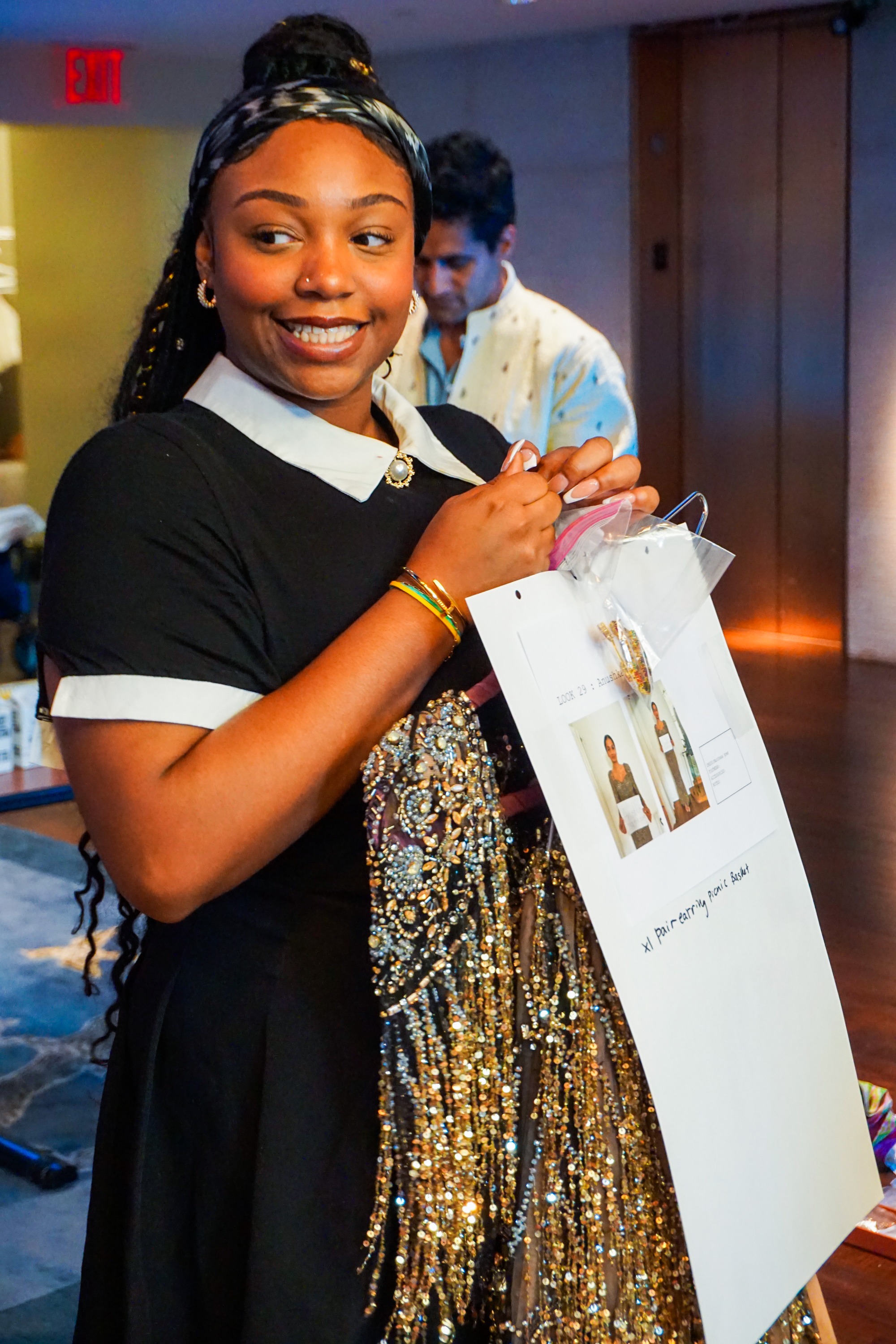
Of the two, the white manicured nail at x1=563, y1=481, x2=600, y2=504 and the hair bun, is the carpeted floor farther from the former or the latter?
the hair bun

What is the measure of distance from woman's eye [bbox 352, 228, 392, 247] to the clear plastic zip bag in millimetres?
255

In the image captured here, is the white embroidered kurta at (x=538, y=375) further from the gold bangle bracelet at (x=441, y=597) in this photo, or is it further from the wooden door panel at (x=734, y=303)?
the wooden door panel at (x=734, y=303)

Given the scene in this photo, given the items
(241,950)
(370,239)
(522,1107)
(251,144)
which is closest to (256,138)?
(251,144)

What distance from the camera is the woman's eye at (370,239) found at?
1.08 meters

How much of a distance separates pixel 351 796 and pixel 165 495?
0.26m

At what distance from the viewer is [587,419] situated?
3.76 metres

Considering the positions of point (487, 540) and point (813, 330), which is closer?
point (487, 540)

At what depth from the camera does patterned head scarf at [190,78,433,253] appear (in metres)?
1.05

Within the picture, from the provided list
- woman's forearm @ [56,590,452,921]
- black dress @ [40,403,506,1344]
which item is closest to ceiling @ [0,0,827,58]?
black dress @ [40,403,506,1344]

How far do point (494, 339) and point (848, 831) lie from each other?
6.10 ft

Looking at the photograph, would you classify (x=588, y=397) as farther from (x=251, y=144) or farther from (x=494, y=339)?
(x=251, y=144)

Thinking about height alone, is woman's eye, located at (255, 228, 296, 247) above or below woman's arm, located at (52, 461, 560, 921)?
above

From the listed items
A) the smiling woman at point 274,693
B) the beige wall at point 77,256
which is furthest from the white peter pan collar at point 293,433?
the beige wall at point 77,256

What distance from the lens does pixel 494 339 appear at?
3920 millimetres
